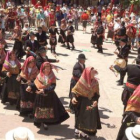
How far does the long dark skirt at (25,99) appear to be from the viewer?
7613 mm

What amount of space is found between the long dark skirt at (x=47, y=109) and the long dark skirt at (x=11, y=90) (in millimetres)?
1363

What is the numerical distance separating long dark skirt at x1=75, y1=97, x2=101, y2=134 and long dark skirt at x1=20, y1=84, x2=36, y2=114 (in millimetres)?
1511

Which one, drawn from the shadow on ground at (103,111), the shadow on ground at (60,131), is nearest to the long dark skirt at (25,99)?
the shadow on ground at (60,131)

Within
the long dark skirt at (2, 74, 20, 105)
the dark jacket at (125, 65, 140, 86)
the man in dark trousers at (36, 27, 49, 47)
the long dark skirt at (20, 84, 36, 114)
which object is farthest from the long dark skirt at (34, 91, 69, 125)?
the man in dark trousers at (36, 27, 49, 47)

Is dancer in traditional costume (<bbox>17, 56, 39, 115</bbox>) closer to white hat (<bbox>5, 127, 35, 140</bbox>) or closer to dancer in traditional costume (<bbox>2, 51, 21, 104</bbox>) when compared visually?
dancer in traditional costume (<bbox>2, 51, 21, 104</bbox>)

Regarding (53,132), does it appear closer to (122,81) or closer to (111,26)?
(122,81)

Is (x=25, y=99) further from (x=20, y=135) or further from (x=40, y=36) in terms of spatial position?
(x=40, y=36)

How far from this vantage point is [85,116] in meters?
6.52

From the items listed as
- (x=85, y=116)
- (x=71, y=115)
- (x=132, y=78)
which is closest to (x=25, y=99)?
(x=71, y=115)

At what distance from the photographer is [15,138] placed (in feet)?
13.9

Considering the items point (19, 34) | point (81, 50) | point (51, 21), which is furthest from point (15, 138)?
point (51, 21)

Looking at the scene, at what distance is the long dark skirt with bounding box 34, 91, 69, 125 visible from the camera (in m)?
6.96

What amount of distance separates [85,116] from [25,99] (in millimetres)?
1813

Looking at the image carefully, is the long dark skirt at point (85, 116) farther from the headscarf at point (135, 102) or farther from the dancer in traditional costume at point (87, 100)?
the headscarf at point (135, 102)
